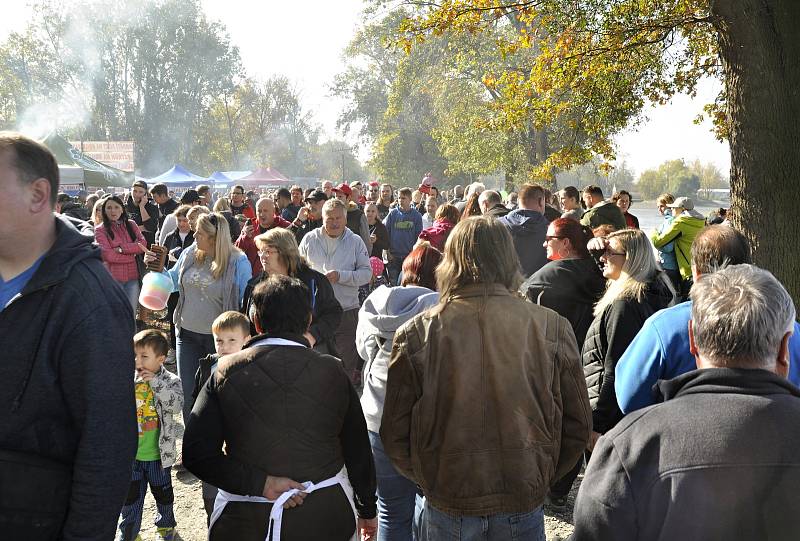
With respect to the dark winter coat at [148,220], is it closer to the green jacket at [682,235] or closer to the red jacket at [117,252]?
the red jacket at [117,252]

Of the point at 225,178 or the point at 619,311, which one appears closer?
the point at 619,311

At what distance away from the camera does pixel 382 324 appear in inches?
129

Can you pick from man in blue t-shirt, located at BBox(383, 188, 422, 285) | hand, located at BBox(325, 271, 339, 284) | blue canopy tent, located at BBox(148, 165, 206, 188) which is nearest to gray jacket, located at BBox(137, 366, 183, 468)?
hand, located at BBox(325, 271, 339, 284)

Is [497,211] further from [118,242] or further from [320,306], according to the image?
[118,242]

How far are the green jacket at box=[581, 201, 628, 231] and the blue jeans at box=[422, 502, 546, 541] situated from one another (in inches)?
148

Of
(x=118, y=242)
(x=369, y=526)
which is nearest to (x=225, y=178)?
(x=118, y=242)

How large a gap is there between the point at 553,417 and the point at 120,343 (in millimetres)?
1516

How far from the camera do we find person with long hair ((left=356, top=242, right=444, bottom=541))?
10.8ft

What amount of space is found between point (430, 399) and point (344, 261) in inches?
156

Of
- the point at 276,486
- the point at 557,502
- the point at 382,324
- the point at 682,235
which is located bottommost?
the point at 557,502

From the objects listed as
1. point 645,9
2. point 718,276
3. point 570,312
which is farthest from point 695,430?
point 645,9

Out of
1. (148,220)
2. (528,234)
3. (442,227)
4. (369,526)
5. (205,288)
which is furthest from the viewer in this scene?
(148,220)

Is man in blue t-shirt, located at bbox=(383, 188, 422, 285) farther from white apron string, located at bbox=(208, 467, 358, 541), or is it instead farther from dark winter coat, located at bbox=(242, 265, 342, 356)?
white apron string, located at bbox=(208, 467, 358, 541)

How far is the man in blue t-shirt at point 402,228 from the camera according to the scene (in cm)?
1048
